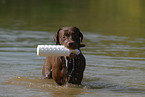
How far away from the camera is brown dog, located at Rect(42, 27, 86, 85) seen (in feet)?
24.8

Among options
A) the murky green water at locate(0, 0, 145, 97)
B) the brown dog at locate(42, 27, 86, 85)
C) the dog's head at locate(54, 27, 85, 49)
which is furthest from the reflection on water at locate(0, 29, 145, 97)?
the dog's head at locate(54, 27, 85, 49)

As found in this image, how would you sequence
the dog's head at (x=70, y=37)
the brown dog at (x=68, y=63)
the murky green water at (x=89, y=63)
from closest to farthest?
the dog's head at (x=70, y=37)
the brown dog at (x=68, y=63)
the murky green water at (x=89, y=63)

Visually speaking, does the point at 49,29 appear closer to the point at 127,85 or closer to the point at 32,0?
the point at 127,85

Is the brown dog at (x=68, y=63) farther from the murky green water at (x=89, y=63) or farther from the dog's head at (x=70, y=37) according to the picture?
the murky green water at (x=89, y=63)

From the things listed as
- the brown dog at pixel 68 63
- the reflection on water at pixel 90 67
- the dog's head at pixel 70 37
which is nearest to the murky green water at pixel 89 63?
the reflection on water at pixel 90 67

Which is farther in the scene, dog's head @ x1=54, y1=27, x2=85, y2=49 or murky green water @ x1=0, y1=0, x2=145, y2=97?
murky green water @ x1=0, y1=0, x2=145, y2=97

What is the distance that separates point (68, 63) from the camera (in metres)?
7.72

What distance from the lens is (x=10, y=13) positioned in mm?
24703

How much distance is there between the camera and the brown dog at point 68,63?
757 centimetres

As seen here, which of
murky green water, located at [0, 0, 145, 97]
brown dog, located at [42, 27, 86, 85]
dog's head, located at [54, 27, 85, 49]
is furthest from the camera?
murky green water, located at [0, 0, 145, 97]

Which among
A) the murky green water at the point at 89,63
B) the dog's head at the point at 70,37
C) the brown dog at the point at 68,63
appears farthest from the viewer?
the murky green water at the point at 89,63

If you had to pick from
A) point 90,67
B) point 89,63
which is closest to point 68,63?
point 90,67

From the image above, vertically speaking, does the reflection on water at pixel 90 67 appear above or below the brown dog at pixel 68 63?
below

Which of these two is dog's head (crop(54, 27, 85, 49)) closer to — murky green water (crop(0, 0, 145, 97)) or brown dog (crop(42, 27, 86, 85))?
brown dog (crop(42, 27, 86, 85))
